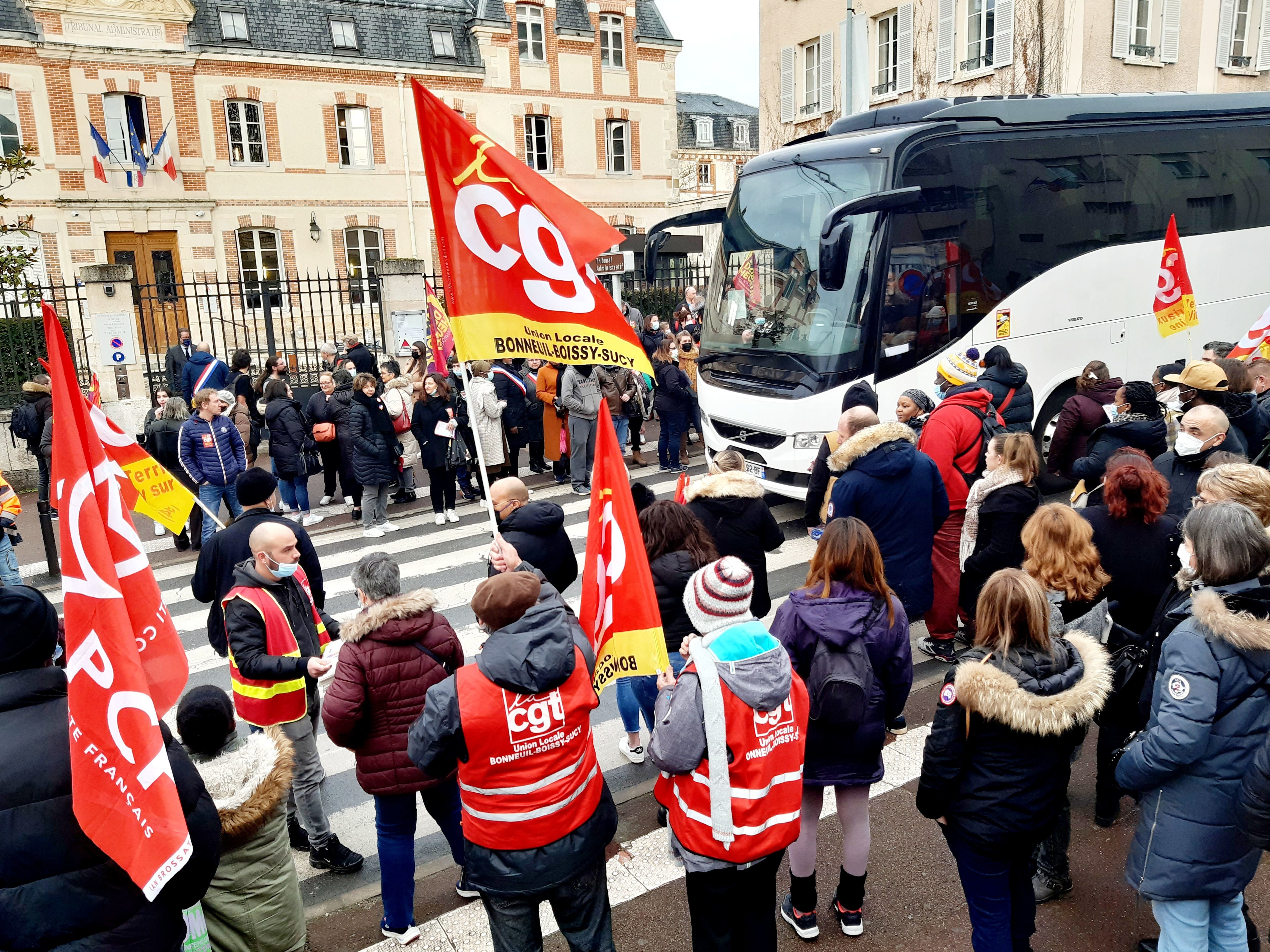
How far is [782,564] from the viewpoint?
902 cm

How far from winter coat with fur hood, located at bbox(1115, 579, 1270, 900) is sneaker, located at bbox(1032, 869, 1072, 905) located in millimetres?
821

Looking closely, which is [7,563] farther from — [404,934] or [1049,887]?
[1049,887]

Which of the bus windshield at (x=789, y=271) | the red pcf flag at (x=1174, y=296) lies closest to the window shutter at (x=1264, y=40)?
the red pcf flag at (x=1174, y=296)

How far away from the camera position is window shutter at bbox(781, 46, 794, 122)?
2673 centimetres

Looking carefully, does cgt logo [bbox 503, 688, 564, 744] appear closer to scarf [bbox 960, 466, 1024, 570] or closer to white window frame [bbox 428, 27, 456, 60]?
scarf [bbox 960, 466, 1024, 570]

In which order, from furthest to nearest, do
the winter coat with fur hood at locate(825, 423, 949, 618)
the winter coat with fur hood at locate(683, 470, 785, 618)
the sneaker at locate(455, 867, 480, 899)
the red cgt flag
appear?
1. the winter coat with fur hood at locate(825, 423, 949, 618)
2. the winter coat with fur hood at locate(683, 470, 785, 618)
3. the sneaker at locate(455, 867, 480, 899)
4. the red cgt flag

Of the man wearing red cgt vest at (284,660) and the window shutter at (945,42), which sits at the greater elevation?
the window shutter at (945,42)

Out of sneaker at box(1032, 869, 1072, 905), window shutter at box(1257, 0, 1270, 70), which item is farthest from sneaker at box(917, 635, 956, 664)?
window shutter at box(1257, 0, 1270, 70)

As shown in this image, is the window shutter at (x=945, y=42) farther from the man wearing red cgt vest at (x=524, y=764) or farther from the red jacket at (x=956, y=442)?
the man wearing red cgt vest at (x=524, y=764)

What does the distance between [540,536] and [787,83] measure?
989 inches

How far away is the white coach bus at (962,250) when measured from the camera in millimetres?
9102

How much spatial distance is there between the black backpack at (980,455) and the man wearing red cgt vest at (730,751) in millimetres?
3736

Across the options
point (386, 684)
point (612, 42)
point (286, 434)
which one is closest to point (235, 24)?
point (612, 42)

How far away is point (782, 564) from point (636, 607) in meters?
5.59
